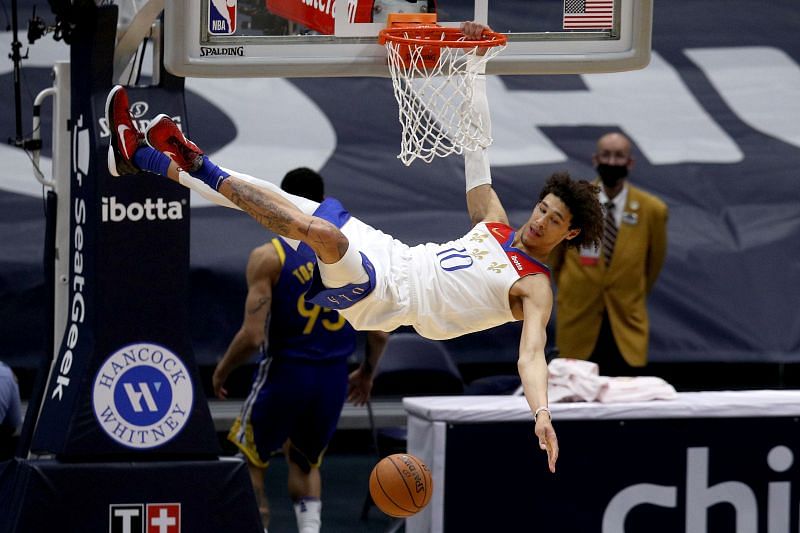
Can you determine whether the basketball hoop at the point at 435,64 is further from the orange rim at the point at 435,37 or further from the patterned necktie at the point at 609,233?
the patterned necktie at the point at 609,233

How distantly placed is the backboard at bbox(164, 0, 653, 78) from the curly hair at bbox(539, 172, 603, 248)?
1.75 feet

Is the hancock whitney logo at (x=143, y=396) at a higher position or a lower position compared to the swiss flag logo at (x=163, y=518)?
higher

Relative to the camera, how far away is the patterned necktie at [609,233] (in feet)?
32.7

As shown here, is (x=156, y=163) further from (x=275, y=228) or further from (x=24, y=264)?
(x=24, y=264)

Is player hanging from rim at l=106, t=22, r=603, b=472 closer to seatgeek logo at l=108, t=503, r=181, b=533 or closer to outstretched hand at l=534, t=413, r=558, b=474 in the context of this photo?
outstretched hand at l=534, t=413, r=558, b=474

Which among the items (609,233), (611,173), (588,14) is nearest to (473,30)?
(588,14)

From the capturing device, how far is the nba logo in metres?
6.52

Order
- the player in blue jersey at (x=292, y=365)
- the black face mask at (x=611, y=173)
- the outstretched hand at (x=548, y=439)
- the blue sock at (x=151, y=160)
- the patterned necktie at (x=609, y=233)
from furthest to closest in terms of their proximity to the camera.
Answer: the patterned necktie at (x=609, y=233)
the black face mask at (x=611, y=173)
the player in blue jersey at (x=292, y=365)
the blue sock at (x=151, y=160)
the outstretched hand at (x=548, y=439)

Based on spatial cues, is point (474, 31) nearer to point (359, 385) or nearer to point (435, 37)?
point (435, 37)

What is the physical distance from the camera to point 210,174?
6410 mm

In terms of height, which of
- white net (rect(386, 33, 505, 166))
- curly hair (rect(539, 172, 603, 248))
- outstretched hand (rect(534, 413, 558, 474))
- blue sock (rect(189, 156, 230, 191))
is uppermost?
white net (rect(386, 33, 505, 166))

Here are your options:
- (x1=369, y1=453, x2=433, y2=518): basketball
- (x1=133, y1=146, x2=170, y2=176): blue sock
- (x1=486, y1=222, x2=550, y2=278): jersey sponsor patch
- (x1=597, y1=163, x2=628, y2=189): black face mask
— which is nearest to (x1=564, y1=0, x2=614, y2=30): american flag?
(x1=486, y1=222, x2=550, y2=278): jersey sponsor patch

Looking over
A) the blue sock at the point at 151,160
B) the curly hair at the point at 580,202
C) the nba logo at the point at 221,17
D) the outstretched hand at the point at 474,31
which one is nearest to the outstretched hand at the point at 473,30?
the outstretched hand at the point at 474,31

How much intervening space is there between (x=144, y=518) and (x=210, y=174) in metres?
1.95
